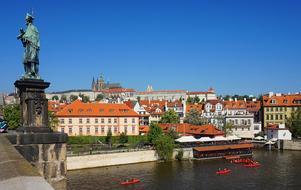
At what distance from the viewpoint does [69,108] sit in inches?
2785

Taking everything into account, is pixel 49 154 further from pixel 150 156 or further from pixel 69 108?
pixel 69 108

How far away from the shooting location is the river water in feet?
123

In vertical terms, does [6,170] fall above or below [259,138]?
above

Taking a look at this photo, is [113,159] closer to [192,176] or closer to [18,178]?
[192,176]

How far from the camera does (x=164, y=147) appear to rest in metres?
54.0

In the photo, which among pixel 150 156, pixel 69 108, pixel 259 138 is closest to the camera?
pixel 150 156

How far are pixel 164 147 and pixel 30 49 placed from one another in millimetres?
44280

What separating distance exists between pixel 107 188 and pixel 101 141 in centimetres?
3053

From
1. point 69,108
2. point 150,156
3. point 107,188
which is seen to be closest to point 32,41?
point 107,188

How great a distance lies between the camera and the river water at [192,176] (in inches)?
A: 1470

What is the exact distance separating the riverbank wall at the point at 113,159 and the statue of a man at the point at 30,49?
36.8 meters

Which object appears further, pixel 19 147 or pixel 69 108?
pixel 69 108

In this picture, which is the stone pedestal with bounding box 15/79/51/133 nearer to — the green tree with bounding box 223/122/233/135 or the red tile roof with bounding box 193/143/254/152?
the red tile roof with bounding box 193/143/254/152

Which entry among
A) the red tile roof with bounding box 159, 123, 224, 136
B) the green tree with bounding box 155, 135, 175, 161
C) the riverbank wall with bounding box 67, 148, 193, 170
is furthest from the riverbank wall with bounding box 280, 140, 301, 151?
the green tree with bounding box 155, 135, 175, 161
